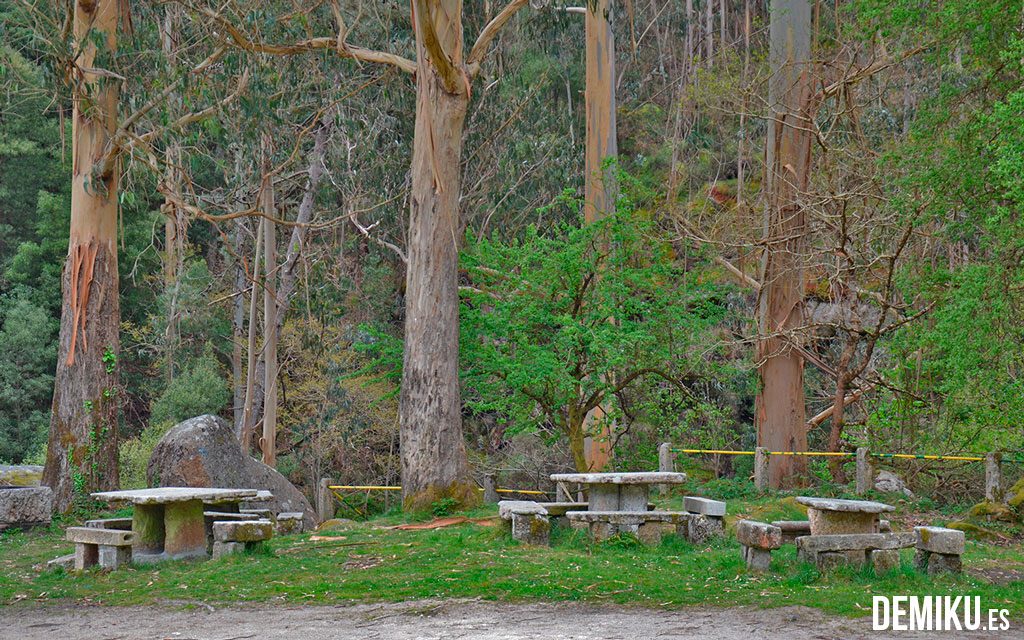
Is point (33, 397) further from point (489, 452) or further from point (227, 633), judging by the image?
point (227, 633)

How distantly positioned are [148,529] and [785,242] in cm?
1063

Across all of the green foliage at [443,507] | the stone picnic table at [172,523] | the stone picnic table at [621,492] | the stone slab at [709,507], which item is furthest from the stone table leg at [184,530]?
the stone slab at [709,507]

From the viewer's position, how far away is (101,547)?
10.2 metres

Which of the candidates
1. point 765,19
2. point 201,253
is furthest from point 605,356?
point 201,253

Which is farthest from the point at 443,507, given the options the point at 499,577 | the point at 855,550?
the point at 855,550

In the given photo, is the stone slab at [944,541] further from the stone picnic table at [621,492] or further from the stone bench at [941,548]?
the stone picnic table at [621,492]

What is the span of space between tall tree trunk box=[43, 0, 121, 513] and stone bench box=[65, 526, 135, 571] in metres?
5.08

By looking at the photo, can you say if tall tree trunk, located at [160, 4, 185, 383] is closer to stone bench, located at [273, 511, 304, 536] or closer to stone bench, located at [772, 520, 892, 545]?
stone bench, located at [273, 511, 304, 536]

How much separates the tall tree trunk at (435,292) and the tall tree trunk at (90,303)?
453 cm

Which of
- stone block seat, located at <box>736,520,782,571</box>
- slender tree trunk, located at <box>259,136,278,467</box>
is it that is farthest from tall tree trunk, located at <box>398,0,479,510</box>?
slender tree trunk, located at <box>259,136,278,467</box>

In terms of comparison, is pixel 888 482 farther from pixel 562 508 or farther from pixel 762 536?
pixel 762 536

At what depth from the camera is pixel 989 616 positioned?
714cm

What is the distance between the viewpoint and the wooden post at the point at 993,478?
14.1 metres

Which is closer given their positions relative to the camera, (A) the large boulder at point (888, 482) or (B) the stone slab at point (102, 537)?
(B) the stone slab at point (102, 537)
